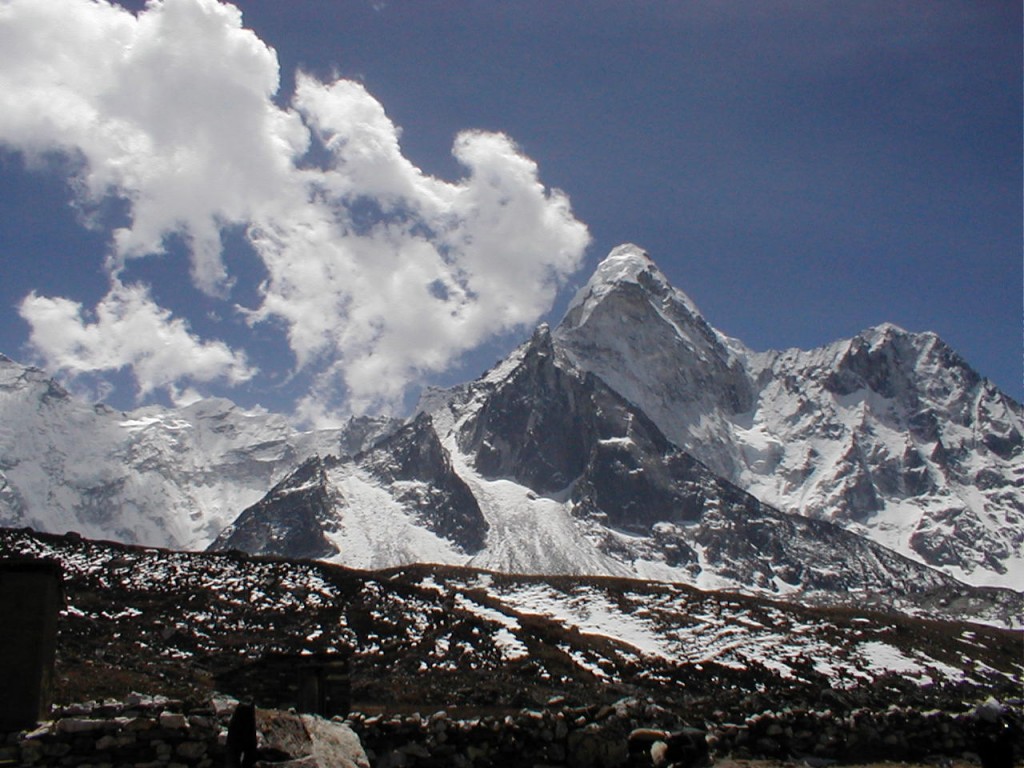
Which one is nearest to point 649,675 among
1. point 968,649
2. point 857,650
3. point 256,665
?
point 857,650

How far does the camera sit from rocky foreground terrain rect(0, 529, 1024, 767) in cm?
1487

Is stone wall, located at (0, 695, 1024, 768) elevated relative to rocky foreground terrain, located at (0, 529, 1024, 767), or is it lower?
lower

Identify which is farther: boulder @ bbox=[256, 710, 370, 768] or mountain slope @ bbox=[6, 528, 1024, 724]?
mountain slope @ bbox=[6, 528, 1024, 724]

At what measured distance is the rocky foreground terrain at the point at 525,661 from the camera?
14867 millimetres

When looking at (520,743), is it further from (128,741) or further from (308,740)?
(128,741)

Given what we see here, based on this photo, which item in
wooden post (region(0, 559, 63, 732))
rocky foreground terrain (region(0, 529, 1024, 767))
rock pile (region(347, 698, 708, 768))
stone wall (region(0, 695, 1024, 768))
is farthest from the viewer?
wooden post (region(0, 559, 63, 732))

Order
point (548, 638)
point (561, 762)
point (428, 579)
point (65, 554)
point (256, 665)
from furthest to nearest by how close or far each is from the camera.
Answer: point (428, 579) < point (65, 554) < point (548, 638) < point (256, 665) < point (561, 762)

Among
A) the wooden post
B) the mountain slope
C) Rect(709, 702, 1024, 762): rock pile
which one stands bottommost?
Rect(709, 702, 1024, 762): rock pile

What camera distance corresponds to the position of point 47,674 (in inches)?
691

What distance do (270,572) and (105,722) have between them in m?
55.6

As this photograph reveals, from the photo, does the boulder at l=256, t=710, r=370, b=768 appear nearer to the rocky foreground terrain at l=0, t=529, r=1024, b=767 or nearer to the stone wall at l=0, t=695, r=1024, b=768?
the stone wall at l=0, t=695, r=1024, b=768

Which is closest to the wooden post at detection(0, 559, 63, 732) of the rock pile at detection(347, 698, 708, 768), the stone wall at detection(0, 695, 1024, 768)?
the stone wall at detection(0, 695, 1024, 768)

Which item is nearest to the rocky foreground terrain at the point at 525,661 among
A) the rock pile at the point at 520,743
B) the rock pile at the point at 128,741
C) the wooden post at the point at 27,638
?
the rock pile at the point at 520,743

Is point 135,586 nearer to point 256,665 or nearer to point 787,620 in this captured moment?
point 256,665
